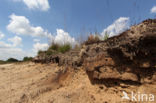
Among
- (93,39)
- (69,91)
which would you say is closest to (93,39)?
(93,39)

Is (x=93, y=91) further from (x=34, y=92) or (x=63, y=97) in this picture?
(x=34, y=92)

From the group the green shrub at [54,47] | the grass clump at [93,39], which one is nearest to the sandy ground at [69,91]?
the grass clump at [93,39]

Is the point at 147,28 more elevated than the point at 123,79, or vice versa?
the point at 147,28

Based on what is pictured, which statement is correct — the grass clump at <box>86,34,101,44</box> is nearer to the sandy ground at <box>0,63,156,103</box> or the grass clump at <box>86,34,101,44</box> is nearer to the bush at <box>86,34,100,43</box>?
the bush at <box>86,34,100,43</box>

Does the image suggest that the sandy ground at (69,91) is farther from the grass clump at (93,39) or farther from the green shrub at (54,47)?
the green shrub at (54,47)

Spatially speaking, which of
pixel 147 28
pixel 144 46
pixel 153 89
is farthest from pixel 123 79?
pixel 147 28

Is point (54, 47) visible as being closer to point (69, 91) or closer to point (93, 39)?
point (93, 39)

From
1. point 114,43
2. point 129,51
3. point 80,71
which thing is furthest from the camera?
point 80,71

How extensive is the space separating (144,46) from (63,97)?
1.90 metres

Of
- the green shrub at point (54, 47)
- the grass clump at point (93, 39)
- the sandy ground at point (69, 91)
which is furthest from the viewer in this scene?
the green shrub at point (54, 47)

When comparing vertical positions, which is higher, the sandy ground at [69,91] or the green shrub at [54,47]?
the green shrub at [54,47]

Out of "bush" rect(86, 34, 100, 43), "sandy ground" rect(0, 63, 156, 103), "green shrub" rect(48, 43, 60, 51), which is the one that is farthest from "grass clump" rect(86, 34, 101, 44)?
"green shrub" rect(48, 43, 60, 51)

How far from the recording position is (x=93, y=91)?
2014 millimetres

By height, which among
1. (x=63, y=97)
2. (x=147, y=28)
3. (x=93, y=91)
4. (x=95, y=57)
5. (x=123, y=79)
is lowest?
(x=63, y=97)
